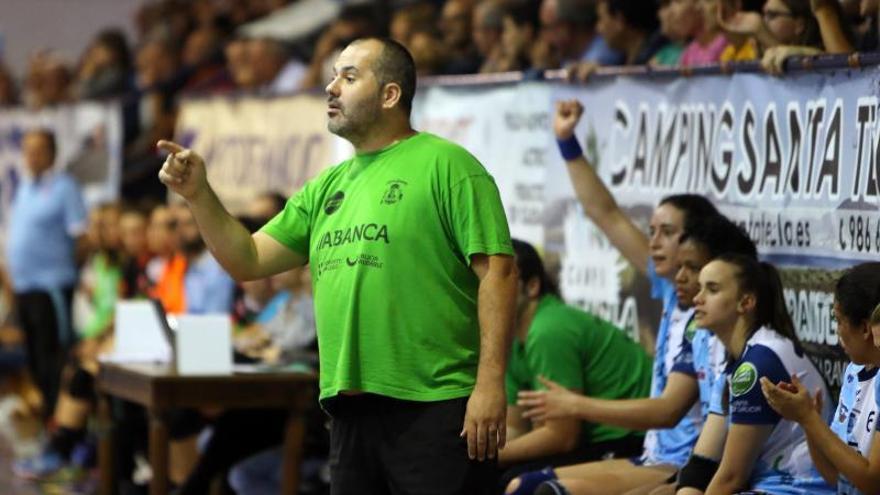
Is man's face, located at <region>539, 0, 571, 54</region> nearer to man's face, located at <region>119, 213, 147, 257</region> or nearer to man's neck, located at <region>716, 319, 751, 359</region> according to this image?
man's neck, located at <region>716, 319, 751, 359</region>

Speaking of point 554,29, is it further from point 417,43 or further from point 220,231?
point 220,231

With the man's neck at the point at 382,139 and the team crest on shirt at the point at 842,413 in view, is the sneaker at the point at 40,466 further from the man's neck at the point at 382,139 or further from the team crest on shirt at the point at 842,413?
the team crest on shirt at the point at 842,413

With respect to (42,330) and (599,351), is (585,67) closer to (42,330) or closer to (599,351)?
(599,351)

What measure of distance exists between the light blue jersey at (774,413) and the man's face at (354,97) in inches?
55.6

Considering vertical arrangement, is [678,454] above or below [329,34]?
below

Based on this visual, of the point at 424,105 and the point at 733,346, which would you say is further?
the point at 424,105

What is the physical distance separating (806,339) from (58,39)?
13635 millimetres

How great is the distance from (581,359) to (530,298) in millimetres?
343

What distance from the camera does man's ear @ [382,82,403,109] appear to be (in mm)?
5446

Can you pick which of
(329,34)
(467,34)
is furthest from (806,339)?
(329,34)

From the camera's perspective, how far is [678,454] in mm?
6574

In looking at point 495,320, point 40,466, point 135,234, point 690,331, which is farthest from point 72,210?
point 495,320

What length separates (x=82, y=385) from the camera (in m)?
10.4

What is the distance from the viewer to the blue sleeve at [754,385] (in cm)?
560
